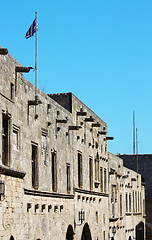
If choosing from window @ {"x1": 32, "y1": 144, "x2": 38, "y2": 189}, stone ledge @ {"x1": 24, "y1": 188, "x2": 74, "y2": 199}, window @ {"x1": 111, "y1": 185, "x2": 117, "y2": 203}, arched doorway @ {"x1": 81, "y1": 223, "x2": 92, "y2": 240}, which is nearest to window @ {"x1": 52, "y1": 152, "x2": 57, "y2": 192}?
stone ledge @ {"x1": 24, "y1": 188, "x2": 74, "y2": 199}

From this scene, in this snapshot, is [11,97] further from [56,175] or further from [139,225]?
[139,225]

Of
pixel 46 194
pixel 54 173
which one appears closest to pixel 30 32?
pixel 46 194

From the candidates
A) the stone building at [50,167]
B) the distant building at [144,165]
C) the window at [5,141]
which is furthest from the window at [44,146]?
the distant building at [144,165]

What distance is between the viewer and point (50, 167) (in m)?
23.4

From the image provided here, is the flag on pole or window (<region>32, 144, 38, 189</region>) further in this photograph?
window (<region>32, 144, 38, 189</region>)

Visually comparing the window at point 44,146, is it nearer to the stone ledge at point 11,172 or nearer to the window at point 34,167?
the window at point 34,167

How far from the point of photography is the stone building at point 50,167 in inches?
705

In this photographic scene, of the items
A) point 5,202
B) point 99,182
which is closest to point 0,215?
point 5,202

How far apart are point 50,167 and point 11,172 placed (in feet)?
19.1

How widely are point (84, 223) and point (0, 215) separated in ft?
44.1

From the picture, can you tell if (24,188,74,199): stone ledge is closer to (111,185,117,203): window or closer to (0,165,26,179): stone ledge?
(0,165,26,179): stone ledge

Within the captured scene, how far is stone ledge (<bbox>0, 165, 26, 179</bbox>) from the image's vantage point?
662 inches

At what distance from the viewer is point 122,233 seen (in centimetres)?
4288

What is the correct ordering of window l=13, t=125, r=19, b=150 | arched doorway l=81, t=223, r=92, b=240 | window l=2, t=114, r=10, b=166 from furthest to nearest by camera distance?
arched doorway l=81, t=223, r=92, b=240, window l=13, t=125, r=19, b=150, window l=2, t=114, r=10, b=166
